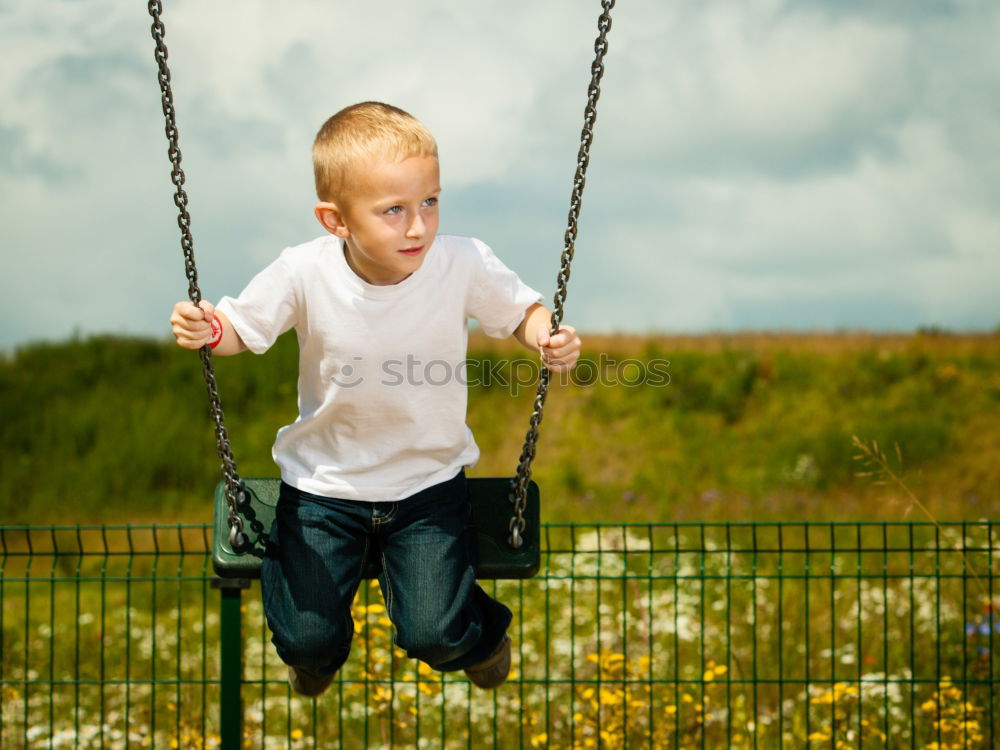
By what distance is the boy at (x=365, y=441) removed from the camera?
3.03 meters

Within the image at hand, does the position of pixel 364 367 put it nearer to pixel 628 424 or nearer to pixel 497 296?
pixel 497 296

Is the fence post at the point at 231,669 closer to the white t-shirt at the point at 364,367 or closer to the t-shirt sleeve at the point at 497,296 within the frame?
the white t-shirt at the point at 364,367

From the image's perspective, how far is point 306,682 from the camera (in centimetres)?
336

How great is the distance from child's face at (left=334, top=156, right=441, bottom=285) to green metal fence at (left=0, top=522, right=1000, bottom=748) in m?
1.34

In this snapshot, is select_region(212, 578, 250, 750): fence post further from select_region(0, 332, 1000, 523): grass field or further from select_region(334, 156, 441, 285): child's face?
select_region(0, 332, 1000, 523): grass field

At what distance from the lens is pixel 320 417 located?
308 centimetres

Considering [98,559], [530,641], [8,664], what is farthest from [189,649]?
[98,559]

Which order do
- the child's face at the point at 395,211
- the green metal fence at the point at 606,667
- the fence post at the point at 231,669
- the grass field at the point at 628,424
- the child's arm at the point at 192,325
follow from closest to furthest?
the child's face at the point at 395,211 < the child's arm at the point at 192,325 < the fence post at the point at 231,669 < the green metal fence at the point at 606,667 < the grass field at the point at 628,424

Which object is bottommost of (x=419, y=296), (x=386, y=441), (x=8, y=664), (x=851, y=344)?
(x=8, y=664)

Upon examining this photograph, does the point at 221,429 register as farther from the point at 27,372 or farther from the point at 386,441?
the point at 27,372

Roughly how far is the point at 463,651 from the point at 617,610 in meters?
3.88

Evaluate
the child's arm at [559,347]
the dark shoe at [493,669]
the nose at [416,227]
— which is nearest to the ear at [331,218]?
the nose at [416,227]

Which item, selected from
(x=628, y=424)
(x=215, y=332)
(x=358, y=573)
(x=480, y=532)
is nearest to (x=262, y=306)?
(x=215, y=332)

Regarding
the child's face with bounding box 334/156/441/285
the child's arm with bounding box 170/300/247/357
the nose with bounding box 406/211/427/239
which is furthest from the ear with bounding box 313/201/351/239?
the child's arm with bounding box 170/300/247/357
